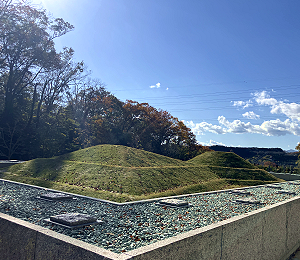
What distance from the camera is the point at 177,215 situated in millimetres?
6070

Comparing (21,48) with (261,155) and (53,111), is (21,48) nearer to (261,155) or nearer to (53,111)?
(53,111)

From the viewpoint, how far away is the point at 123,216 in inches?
234

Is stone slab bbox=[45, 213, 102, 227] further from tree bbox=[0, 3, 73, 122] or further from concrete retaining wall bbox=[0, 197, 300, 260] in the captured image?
tree bbox=[0, 3, 73, 122]

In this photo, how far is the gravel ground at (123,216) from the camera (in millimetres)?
4199

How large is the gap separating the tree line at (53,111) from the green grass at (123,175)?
10.9 m

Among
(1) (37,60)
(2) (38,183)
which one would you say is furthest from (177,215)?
(1) (37,60)

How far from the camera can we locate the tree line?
25594mm

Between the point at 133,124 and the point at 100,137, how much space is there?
22.0 feet

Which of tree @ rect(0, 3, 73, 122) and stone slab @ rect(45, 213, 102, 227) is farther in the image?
tree @ rect(0, 3, 73, 122)

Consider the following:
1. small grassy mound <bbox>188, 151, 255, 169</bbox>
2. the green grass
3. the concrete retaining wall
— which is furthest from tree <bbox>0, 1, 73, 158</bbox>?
the concrete retaining wall

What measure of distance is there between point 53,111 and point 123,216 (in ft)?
109

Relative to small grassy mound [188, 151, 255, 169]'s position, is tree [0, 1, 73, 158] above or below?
above

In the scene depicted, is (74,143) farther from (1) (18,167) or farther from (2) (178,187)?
(2) (178,187)

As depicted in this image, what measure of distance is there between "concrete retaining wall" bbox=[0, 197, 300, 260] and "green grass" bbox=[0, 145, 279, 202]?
558 cm
